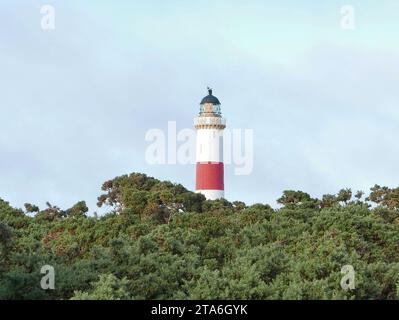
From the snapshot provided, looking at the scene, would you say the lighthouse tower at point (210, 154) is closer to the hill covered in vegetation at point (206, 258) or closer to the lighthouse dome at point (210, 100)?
the lighthouse dome at point (210, 100)

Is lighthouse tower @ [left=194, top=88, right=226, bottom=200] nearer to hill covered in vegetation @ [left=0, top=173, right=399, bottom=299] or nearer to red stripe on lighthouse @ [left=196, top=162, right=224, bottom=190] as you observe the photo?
red stripe on lighthouse @ [left=196, top=162, right=224, bottom=190]

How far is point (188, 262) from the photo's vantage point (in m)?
32.6

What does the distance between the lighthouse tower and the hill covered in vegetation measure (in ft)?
42.6

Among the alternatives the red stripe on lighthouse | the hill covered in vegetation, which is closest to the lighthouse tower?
the red stripe on lighthouse

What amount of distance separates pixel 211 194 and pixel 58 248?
35337 mm

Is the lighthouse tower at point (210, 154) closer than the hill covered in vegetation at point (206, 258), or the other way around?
the hill covered in vegetation at point (206, 258)

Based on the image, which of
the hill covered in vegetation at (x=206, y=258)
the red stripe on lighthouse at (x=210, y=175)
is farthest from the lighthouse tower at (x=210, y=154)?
the hill covered in vegetation at (x=206, y=258)

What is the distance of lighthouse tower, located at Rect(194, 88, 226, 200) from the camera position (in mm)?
74875

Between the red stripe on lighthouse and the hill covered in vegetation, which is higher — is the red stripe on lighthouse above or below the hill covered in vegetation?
above

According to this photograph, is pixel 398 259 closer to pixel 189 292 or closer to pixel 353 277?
pixel 353 277

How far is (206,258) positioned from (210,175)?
36.1 meters

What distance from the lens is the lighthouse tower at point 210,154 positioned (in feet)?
246

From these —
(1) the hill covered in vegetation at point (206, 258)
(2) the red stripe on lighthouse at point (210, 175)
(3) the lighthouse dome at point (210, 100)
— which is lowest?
(1) the hill covered in vegetation at point (206, 258)

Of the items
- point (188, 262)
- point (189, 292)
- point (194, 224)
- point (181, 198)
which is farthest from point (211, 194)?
point (189, 292)
